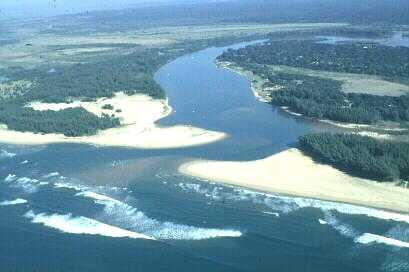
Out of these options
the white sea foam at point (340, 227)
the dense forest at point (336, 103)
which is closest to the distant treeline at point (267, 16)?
the dense forest at point (336, 103)

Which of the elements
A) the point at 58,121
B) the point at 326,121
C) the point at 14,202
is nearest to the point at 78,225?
the point at 14,202

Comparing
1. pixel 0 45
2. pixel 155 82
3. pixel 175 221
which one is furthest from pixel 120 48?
pixel 175 221

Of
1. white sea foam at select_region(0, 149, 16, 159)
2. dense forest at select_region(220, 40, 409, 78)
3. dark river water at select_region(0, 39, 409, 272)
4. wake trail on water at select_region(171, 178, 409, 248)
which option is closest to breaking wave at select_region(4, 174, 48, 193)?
dark river water at select_region(0, 39, 409, 272)

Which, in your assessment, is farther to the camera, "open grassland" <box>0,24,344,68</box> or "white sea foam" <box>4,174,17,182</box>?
A: "open grassland" <box>0,24,344,68</box>

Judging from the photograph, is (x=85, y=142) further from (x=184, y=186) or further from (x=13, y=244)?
(x=13, y=244)

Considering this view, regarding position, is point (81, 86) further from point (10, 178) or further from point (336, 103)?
point (10, 178)

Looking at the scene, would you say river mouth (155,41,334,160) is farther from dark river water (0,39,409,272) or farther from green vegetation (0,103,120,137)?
green vegetation (0,103,120,137)

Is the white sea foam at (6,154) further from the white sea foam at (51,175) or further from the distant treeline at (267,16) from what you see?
the distant treeline at (267,16)
